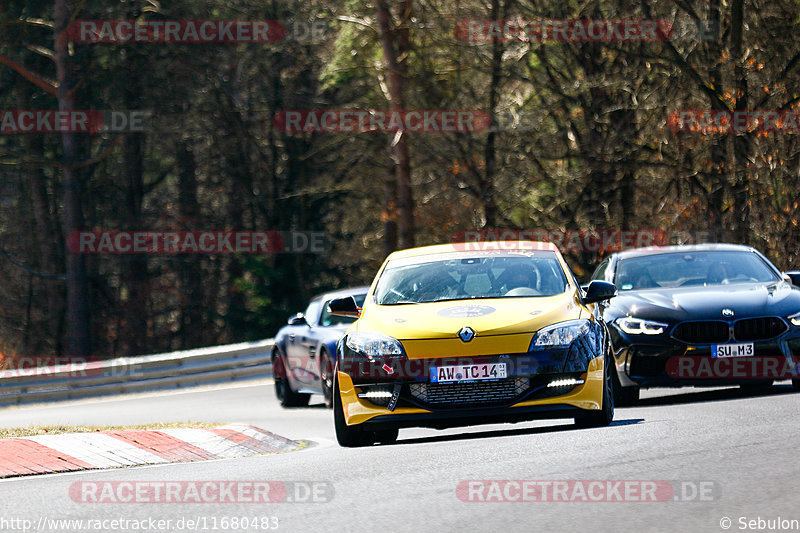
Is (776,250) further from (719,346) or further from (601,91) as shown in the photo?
(719,346)

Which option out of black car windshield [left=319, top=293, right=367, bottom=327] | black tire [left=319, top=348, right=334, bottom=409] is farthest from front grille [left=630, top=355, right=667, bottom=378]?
black car windshield [left=319, top=293, right=367, bottom=327]

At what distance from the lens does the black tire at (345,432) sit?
1018 cm

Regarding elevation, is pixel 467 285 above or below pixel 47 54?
below

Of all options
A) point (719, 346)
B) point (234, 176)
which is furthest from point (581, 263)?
point (719, 346)

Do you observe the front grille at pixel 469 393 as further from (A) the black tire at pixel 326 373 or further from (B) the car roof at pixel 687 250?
(A) the black tire at pixel 326 373

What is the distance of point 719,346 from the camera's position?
41.9ft

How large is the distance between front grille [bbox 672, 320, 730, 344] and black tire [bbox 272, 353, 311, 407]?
20.4 ft

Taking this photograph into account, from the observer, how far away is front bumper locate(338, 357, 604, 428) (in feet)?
31.8

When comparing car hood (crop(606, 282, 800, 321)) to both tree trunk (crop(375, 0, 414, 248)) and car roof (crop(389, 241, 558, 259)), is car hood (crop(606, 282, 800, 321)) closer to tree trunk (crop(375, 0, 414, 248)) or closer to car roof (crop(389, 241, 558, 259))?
car roof (crop(389, 241, 558, 259))

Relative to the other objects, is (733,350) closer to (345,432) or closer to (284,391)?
(345,432)

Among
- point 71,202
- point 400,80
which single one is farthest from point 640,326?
point 71,202

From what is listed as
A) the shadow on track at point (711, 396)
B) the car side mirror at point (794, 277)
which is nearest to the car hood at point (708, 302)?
the car side mirror at point (794, 277)

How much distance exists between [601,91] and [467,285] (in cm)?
2210

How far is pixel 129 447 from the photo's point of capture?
11492 mm
